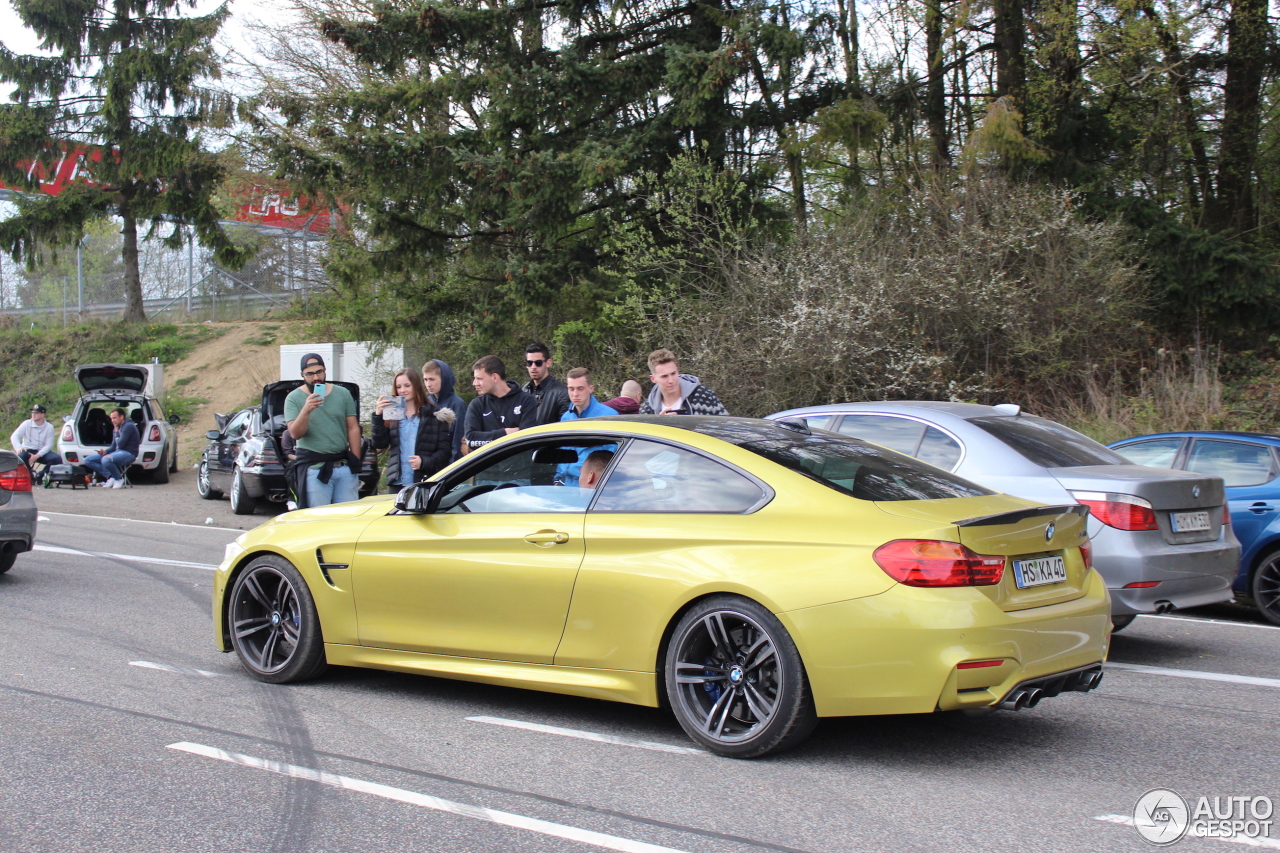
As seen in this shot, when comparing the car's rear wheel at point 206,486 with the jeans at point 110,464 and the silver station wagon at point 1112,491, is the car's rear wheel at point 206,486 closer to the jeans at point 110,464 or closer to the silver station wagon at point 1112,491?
the jeans at point 110,464

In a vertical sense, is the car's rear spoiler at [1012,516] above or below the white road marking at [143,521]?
above

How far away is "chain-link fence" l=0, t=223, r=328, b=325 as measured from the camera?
3706 centimetres

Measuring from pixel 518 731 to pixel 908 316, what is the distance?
455 inches

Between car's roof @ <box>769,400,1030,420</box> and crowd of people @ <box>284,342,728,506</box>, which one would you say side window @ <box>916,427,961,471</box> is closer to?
car's roof @ <box>769,400,1030,420</box>

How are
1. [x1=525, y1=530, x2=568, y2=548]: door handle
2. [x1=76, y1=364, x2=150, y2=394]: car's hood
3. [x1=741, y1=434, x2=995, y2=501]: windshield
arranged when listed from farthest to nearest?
[x1=76, y1=364, x2=150, y2=394]: car's hood
[x1=525, y1=530, x2=568, y2=548]: door handle
[x1=741, y1=434, x2=995, y2=501]: windshield

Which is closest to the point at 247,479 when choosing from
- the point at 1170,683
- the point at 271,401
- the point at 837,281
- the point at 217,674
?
the point at 271,401

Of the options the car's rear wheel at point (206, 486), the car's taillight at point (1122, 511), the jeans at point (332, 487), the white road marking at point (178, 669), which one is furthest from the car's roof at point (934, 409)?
the car's rear wheel at point (206, 486)

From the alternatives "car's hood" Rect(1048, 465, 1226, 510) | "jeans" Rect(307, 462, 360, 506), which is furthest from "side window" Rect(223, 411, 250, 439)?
"car's hood" Rect(1048, 465, 1226, 510)

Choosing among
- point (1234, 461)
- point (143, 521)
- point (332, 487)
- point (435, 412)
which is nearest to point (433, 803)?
point (332, 487)

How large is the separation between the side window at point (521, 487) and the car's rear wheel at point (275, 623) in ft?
3.30

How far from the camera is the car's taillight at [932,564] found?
4184mm

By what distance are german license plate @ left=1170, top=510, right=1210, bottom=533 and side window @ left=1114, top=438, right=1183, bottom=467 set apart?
216 centimetres

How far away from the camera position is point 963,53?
18266 millimetres

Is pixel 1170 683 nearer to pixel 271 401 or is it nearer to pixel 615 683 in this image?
pixel 615 683
